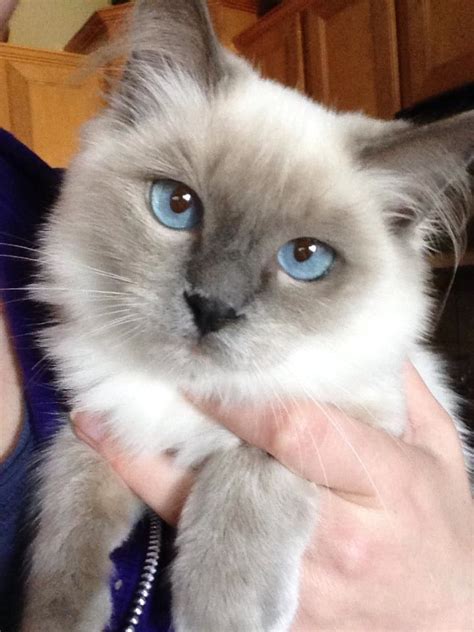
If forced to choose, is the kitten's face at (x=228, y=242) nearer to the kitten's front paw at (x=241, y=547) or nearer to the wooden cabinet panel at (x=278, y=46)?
the kitten's front paw at (x=241, y=547)

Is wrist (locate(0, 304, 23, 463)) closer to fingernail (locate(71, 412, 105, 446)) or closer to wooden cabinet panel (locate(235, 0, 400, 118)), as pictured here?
fingernail (locate(71, 412, 105, 446))

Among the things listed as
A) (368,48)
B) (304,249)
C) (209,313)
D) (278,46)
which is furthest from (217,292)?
(278,46)

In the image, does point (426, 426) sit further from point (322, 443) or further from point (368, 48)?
point (368, 48)

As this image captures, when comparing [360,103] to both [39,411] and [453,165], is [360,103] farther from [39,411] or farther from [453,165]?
[39,411]

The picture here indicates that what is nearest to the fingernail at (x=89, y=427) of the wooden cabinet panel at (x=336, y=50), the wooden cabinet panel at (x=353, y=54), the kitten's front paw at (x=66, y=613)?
the kitten's front paw at (x=66, y=613)

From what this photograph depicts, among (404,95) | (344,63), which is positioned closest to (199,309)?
(404,95)

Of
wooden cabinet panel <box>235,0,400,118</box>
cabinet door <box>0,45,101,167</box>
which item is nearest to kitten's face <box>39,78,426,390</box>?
wooden cabinet panel <box>235,0,400,118</box>
